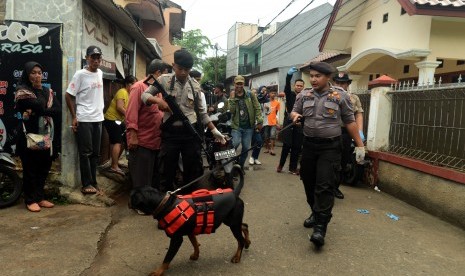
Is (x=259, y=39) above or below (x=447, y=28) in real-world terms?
above

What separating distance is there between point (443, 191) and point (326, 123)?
2.27 metres

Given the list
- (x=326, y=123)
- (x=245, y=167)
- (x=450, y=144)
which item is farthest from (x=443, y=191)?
(x=245, y=167)

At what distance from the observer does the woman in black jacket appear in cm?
424

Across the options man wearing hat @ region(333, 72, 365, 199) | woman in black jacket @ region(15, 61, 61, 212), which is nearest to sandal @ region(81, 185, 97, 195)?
woman in black jacket @ region(15, 61, 61, 212)

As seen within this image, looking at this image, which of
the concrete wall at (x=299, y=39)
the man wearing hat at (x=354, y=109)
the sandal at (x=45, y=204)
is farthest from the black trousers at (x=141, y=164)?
the concrete wall at (x=299, y=39)

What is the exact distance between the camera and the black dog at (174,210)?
2.72 m

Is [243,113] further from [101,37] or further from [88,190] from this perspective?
[88,190]

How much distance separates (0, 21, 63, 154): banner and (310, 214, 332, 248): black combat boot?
340 centimetres

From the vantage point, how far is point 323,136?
3.78m

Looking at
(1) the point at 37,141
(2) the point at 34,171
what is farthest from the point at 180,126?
(2) the point at 34,171

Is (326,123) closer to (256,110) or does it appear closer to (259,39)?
(256,110)

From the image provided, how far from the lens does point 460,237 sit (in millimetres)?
4168

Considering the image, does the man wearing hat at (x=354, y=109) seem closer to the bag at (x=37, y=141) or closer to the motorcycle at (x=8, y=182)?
the bag at (x=37, y=141)

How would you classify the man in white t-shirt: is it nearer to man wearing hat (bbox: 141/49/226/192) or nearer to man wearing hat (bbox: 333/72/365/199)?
man wearing hat (bbox: 141/49/226/192)
